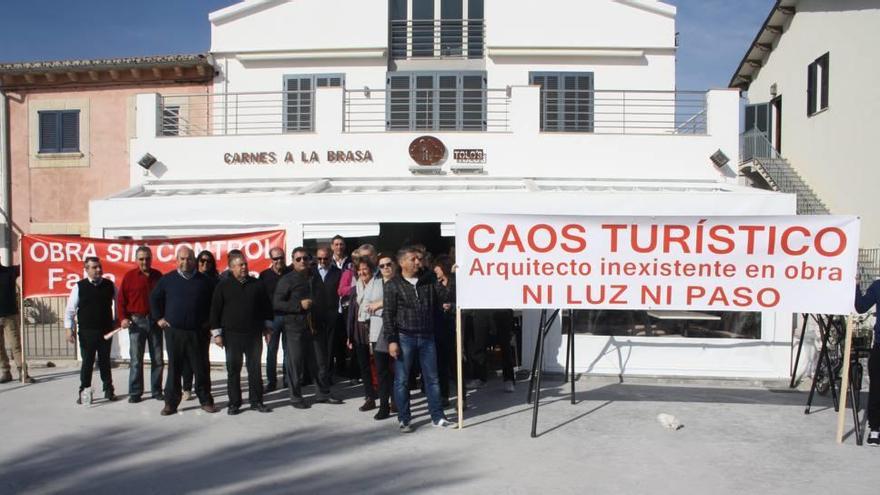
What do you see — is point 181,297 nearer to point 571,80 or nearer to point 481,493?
point 481,493

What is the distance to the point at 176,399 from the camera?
25.6 ft

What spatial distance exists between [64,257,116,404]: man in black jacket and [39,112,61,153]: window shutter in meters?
13.0

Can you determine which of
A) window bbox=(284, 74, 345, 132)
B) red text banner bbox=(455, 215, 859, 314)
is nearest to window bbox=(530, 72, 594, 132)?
window bbox=(284, 74, 345, 132)

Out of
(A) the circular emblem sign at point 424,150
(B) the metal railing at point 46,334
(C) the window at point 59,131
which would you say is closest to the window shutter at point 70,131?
(C) the window at point 59,131

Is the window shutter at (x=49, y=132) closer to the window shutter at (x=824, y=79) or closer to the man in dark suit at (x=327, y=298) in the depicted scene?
the man in dark suit at (x=327, y=298)

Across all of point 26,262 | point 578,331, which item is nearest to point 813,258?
point 578,331

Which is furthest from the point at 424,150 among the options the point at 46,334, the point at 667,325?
the point at 46,334

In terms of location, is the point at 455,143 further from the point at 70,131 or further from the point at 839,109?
the point at 70,131

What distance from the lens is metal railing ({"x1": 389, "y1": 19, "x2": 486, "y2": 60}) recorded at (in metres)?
17.0

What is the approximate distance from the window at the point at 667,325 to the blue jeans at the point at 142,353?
5.36 m

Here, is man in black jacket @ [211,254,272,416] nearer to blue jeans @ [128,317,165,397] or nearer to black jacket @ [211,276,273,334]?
black jacket @ [211,276,273,334]

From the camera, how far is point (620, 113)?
14344 millimetres

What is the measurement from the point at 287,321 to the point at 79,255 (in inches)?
155

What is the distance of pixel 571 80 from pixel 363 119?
477 centimetres
